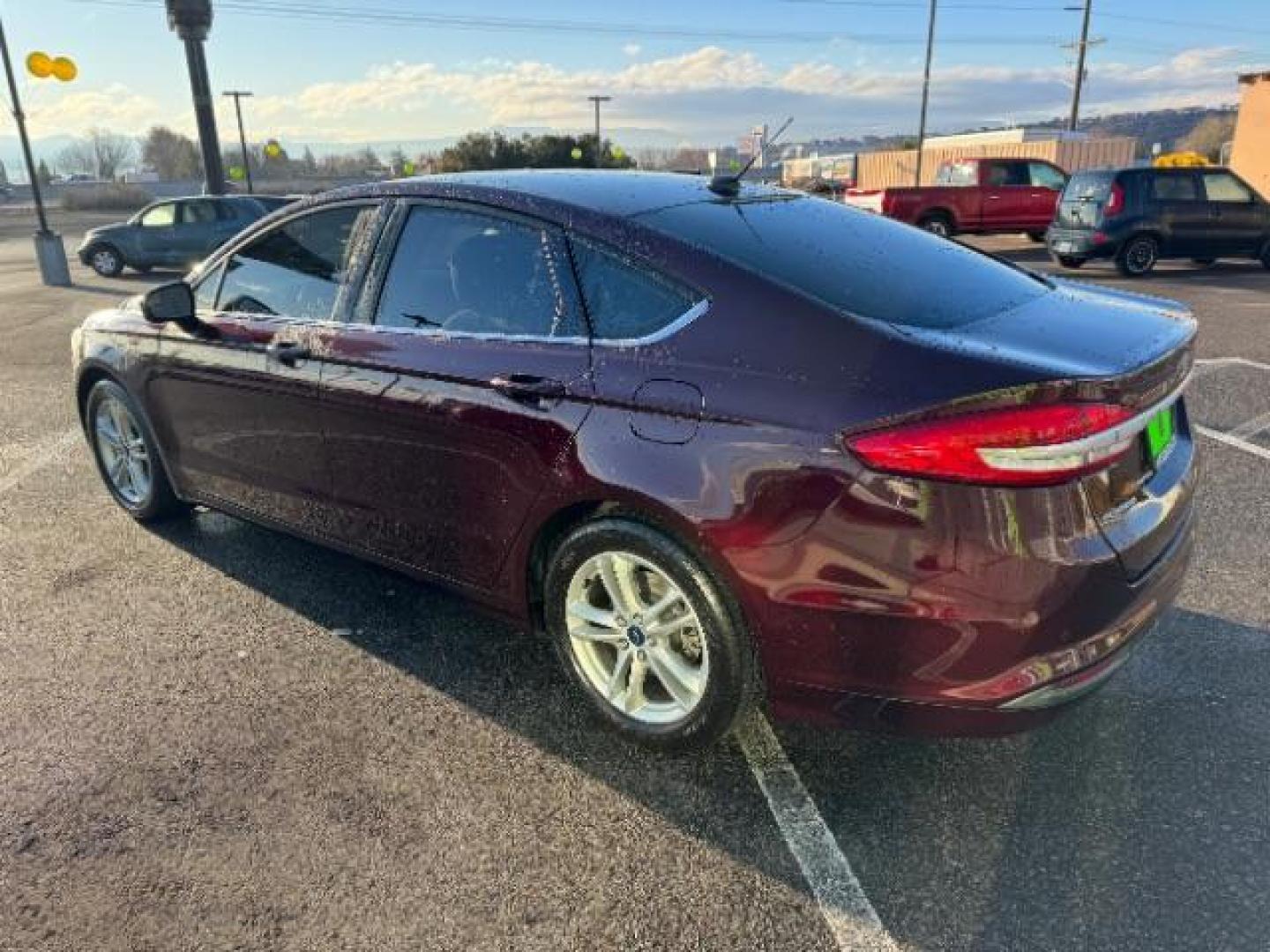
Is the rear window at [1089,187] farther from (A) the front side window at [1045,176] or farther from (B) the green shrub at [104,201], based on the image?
(B) the green shrub at [104,201]

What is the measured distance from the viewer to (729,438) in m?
2.38

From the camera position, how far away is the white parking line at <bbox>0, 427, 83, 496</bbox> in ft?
18.0

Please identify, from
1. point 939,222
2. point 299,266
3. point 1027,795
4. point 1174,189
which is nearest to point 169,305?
point 299,266

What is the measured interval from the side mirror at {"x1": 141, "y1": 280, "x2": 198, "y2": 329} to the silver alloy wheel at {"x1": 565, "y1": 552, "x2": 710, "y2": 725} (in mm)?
2199

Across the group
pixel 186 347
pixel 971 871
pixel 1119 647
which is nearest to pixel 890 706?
pixel 971 871

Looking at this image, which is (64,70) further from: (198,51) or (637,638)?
(637,638)

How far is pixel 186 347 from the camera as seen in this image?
158 inches

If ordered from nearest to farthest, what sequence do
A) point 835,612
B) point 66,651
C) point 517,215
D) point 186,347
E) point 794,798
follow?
point 835,612 → point 794,798 → point 517,215 → point 66,651 → point 186,347

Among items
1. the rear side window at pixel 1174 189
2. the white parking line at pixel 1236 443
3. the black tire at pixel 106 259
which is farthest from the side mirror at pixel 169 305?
the black tire at pixel 106 259

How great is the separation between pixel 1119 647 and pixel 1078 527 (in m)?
0.40

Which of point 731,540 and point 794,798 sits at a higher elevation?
point 731,540

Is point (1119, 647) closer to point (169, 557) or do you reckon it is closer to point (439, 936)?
point (439, 936)

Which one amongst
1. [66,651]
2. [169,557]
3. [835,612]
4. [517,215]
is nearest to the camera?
[835,612]

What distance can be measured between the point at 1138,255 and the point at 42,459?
1490 cm
